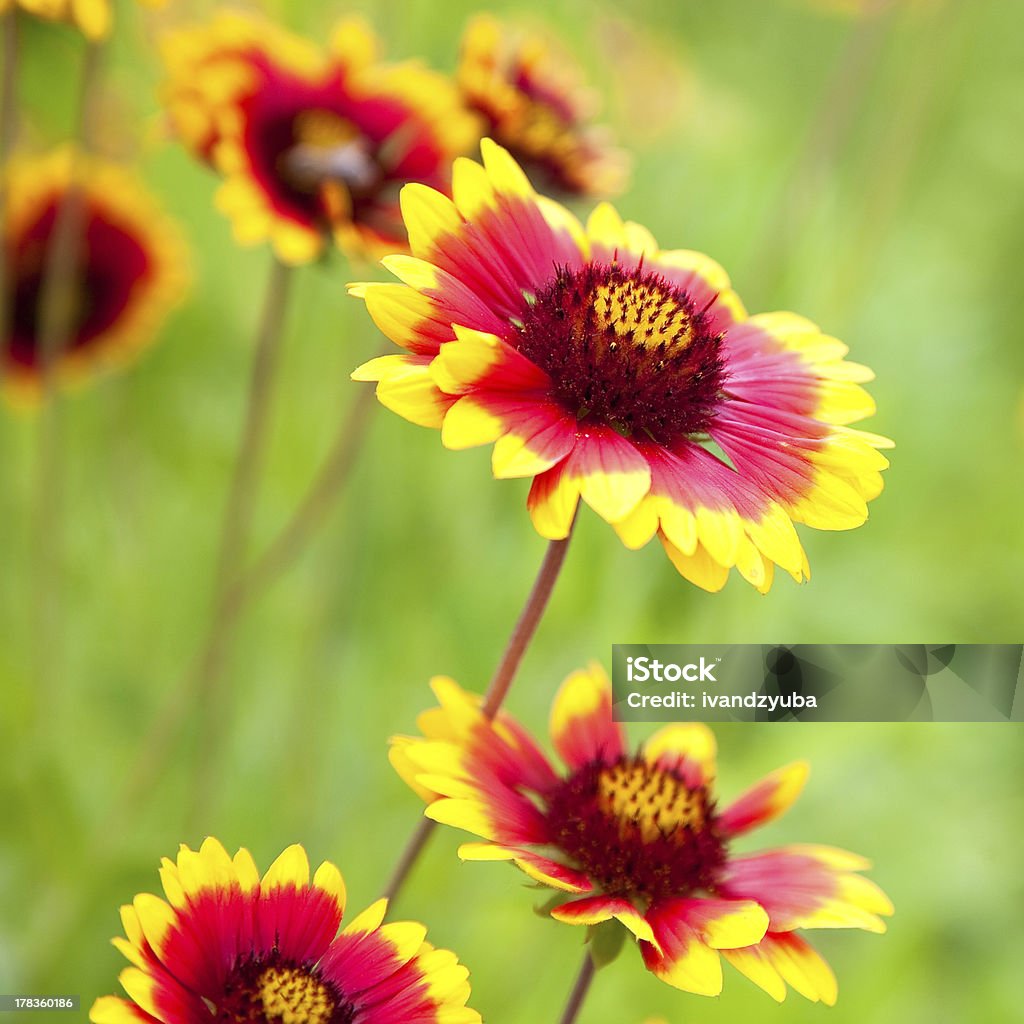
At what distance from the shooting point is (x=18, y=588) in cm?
67

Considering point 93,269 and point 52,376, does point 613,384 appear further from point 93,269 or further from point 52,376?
point 93,269

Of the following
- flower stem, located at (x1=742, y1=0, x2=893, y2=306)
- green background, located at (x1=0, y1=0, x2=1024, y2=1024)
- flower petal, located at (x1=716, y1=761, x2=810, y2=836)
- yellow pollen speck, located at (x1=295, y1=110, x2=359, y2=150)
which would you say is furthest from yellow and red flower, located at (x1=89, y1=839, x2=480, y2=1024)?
flower stem, located at (x1=742, y1=0, x2=893, y2=306)

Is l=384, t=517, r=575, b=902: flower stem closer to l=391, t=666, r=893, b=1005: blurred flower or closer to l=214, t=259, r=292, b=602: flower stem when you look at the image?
l=391, t=666, r=893, b=1005: blurred flower

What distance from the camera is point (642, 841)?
0.28m

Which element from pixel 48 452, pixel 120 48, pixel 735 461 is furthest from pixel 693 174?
pixel 735 461

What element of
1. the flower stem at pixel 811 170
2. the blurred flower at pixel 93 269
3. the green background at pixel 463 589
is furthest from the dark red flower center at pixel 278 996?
the flower stem at pixel 811 170

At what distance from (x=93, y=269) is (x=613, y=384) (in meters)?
0.50

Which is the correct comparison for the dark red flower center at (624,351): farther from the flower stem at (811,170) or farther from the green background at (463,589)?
the flower stem at (811,170)

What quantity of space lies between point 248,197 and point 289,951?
0.27 meters

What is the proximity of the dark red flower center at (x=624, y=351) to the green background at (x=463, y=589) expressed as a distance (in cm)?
19

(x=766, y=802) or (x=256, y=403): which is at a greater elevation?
(x=256, y=403)

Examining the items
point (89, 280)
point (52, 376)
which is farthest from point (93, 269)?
point (52, 376)

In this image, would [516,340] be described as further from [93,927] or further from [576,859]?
[93,927]

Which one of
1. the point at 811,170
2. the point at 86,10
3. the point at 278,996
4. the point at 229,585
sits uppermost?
the point at 811,170
